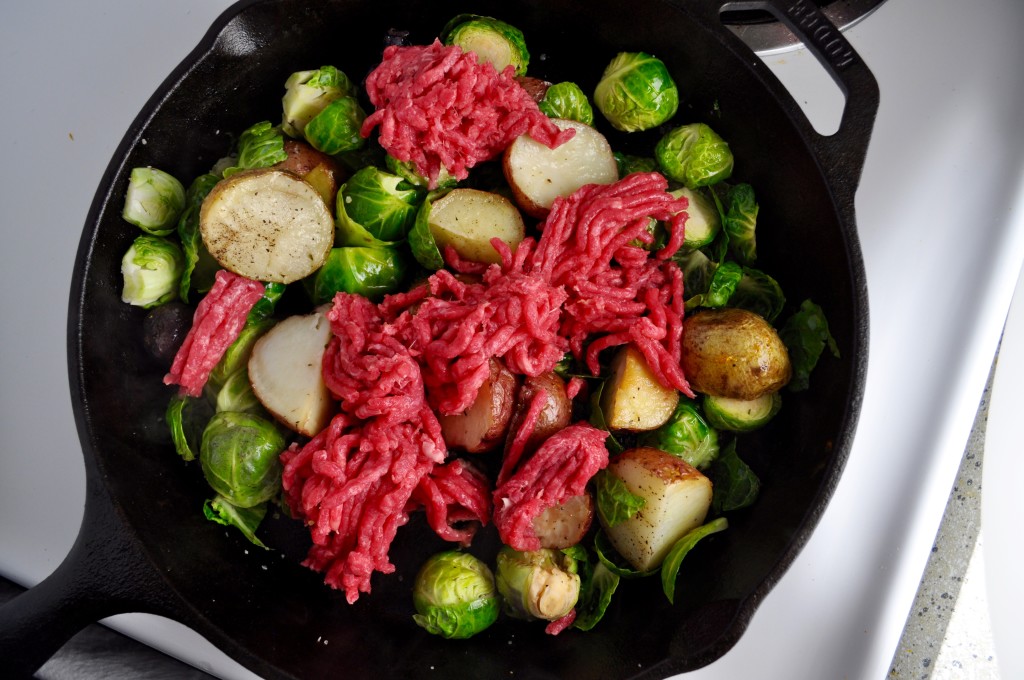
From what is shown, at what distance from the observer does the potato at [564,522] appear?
7.52 feet

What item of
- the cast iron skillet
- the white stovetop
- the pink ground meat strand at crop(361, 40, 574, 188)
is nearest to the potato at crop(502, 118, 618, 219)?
the pink ground meat strand at crop(361, 40, 574, 188)

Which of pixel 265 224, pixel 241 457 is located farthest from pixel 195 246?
pixel 241 457

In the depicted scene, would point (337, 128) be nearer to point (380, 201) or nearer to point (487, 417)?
point (380, 201)

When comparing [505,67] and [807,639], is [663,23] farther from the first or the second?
[807,639]

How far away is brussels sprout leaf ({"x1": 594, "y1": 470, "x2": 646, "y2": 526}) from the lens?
7.39 feet

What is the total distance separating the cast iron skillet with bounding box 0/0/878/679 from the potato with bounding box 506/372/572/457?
1.63 feet

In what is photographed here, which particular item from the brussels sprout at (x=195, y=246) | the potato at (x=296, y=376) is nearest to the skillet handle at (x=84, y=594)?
the potato at (x=296, y=376)

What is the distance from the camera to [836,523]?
269cm

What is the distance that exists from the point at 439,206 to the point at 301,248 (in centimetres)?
47

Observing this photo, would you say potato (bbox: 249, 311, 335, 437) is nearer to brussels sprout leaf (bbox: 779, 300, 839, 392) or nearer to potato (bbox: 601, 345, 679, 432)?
potato (bbox: 601, 345, 679, 432)

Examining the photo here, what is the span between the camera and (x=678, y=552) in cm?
226

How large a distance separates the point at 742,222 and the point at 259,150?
5.39ft

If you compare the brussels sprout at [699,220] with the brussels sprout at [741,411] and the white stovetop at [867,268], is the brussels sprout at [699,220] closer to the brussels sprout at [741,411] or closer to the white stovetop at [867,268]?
the brussels sprout at [741,411]

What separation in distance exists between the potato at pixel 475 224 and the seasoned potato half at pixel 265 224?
366mm
